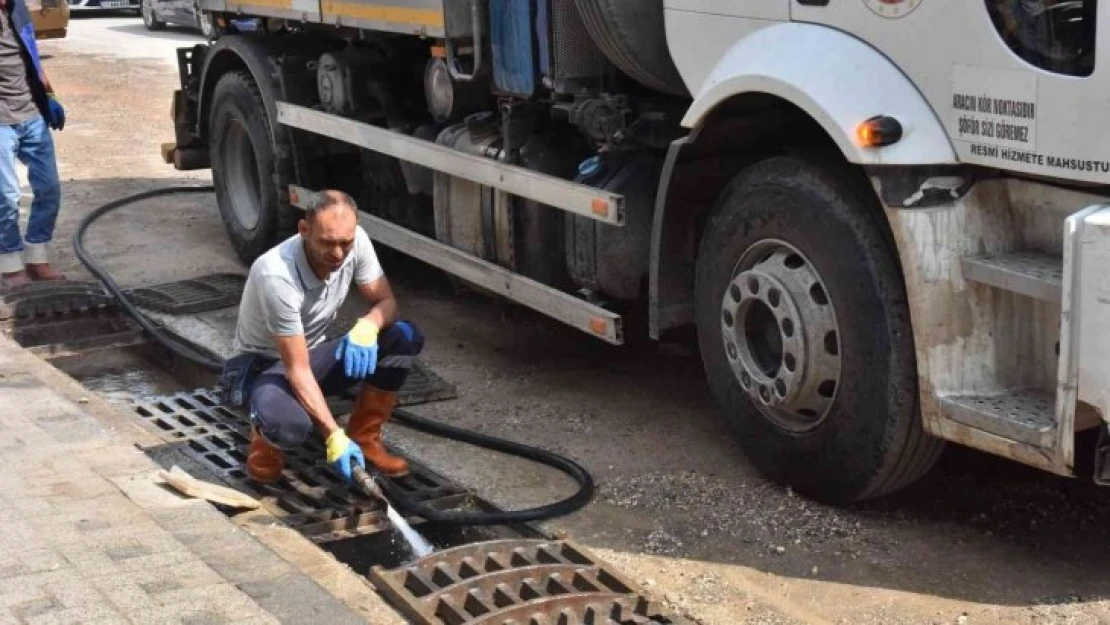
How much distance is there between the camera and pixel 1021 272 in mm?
4332

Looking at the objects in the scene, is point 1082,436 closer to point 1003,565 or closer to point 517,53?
point 1003,565

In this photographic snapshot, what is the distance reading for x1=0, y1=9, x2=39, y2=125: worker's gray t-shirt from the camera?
321 inches

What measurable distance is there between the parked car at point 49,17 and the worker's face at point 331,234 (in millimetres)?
15284

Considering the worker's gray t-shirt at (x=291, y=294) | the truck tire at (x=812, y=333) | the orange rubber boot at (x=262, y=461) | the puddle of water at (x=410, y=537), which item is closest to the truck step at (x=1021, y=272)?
the truck tire at (x=812, y=333)

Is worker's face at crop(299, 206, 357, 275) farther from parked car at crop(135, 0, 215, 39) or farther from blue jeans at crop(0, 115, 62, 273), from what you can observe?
parked car at crop(135, 0, 215, 39)

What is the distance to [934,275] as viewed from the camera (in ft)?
14.8

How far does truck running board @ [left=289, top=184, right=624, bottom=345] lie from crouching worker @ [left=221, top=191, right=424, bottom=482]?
63 centimetres

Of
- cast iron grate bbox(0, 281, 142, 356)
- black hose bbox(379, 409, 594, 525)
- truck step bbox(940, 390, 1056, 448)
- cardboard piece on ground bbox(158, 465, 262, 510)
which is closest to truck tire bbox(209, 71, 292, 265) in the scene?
cast iron grate bbox(0, 281, 142, 356)

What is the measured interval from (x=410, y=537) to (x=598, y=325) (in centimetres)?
122

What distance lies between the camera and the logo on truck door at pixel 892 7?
14.8ft

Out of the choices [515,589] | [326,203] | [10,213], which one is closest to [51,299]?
[10,213]

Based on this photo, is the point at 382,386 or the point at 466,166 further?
the point at 466,166

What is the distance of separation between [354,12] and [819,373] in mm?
3502

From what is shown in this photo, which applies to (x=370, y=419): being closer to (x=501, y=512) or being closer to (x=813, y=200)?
(x=501, y=512)
